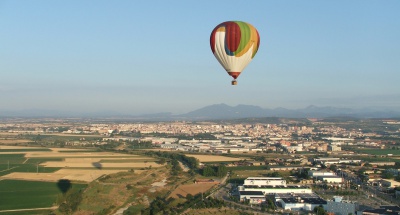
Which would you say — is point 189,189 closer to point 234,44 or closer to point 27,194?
point 27,194

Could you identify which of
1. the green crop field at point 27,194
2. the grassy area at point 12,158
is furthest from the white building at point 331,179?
the grassy area at point 12,158

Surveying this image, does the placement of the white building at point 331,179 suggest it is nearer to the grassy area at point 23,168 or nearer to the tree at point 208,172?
the tree at point 208,172

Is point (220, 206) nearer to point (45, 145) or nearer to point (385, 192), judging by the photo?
point (385, 192)

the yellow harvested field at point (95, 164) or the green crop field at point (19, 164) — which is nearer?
the green crop field at point (19, 164)

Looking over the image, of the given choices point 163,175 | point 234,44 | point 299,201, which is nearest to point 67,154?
point 163,175

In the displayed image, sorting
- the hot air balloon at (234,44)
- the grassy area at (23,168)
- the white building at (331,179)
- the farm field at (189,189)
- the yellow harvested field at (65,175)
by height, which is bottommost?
the farm field at (189,189)

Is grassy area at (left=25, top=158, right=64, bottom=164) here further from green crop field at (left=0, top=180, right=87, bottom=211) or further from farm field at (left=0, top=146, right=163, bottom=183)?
green crop field at (left=0, top=180, right=87, bottom=211)

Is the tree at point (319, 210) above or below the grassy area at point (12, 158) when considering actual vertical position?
below
